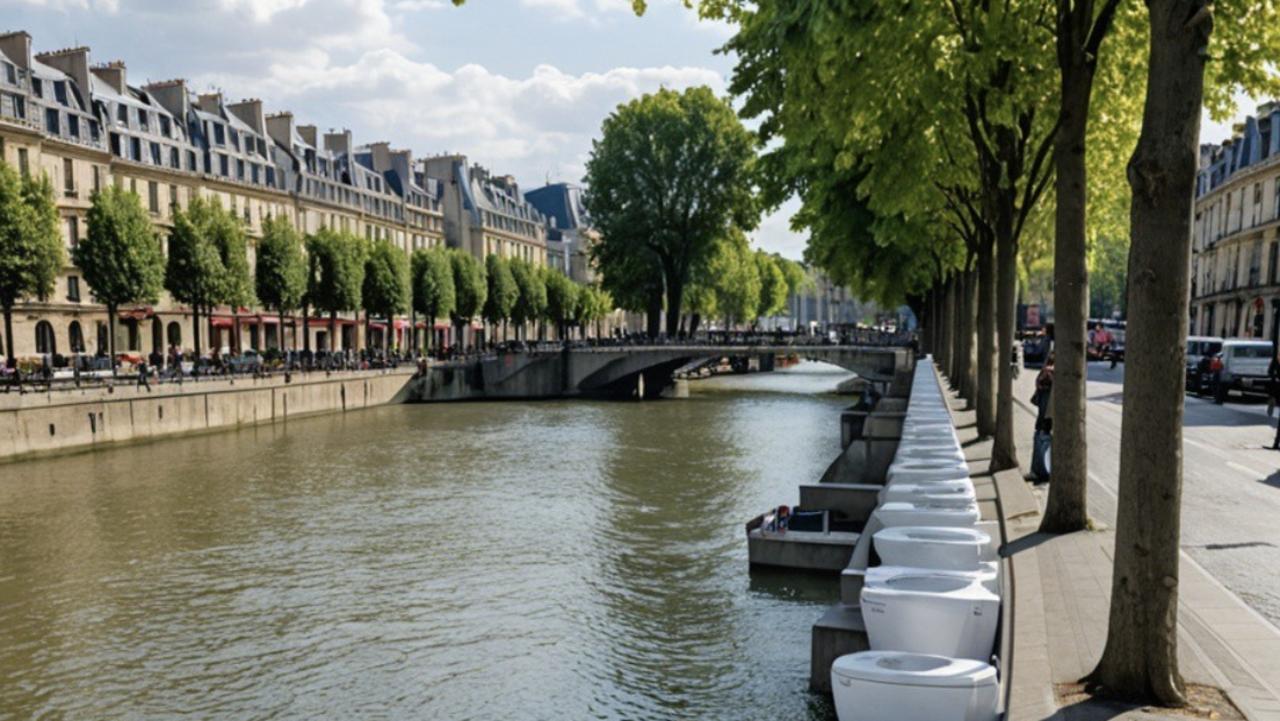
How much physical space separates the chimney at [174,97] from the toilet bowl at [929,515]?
66726 mm

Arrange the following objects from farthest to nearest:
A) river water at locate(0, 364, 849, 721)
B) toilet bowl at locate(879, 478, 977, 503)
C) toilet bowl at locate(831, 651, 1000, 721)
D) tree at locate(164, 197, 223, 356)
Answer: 1. tree at locate(164, 197, 223, 356)
2. river water at locate(0, 364, 849, 721)
3. toilet bowl at locate(879, 478, 977, 503)
4. toilet bowl at locate(831, 651, 1000, 721)

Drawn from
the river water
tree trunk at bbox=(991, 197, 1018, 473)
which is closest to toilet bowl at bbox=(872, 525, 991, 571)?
the river water

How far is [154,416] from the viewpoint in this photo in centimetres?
4081

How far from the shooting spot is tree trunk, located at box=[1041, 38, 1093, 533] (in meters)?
11.3

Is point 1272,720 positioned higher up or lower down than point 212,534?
higher up

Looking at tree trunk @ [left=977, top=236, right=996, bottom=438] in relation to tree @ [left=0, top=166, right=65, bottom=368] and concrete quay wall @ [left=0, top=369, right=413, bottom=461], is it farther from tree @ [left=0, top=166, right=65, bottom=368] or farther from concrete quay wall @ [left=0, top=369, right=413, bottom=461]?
tree @ [left=0, top=166, right=65, bottom=368]

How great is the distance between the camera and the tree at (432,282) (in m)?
72.1

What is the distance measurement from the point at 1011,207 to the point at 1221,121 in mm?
3246

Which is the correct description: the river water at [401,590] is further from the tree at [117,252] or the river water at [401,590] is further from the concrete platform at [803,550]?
the tree at [117,252]

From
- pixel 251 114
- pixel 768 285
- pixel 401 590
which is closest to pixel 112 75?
pixel 251 114

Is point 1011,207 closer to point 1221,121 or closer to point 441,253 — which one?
point 1221,121

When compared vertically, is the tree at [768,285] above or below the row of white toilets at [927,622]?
above

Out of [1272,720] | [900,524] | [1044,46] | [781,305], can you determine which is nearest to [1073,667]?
[1272,720]

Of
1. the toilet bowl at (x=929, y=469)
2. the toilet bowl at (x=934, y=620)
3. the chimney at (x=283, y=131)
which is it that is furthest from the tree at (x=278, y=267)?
the toilet bowl at (x=934, y=620)
